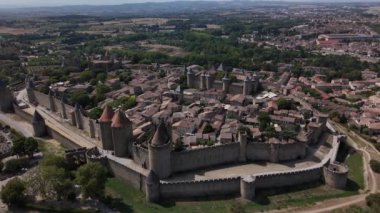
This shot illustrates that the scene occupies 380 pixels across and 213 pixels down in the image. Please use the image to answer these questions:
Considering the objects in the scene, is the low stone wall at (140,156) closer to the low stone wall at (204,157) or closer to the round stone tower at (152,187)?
the low stone wall at (204,157)

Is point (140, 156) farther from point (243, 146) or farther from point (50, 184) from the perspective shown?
point (243, 146)

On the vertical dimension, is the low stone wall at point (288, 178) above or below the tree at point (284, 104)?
below

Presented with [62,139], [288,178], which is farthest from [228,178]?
[62,139]

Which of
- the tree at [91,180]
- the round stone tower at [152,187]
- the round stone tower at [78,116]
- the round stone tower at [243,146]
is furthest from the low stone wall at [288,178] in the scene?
the round stone tower at [78,116]

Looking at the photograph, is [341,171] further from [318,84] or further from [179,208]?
[318,84]

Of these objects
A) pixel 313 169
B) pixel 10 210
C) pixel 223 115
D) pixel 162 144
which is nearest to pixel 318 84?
pixel 223 115

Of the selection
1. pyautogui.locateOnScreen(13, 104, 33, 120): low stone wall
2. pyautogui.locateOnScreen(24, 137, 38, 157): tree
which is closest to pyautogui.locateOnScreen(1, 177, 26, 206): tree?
pyautogui.locateOnScreen(24, 137, 38, 157): tree
